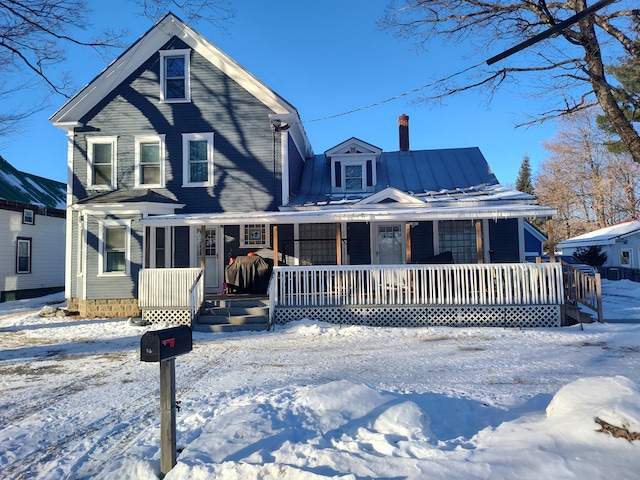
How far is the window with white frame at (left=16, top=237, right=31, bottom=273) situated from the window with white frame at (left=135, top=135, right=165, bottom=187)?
8.13 metres

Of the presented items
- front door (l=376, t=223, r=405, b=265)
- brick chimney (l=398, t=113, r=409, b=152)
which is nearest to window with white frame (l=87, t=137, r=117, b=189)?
front door (l=376, t=223, r=405, b=265)

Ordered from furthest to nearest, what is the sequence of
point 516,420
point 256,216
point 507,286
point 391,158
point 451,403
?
point 391,158 → point 256,216 → point 507,286 → point 451,403 → point 516,420

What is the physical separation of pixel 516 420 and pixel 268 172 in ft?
34.4

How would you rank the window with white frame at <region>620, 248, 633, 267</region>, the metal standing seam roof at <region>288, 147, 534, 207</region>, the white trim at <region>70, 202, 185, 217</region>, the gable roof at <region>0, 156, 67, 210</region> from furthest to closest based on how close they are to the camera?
the window with white frame at <region>620, 248, 633, 267</region>, the gable roof at <region>0, 156, 67, 210</region>, the metal standing seam roof at <region>288, 147, 534, 207</region>, the white trim at <region>70, 202, 185, 217</region>

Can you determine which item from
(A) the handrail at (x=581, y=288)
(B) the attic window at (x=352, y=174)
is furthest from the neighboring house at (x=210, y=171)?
(A) the handrail at (x=581, y=288)

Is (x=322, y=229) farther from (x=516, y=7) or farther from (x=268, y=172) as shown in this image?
(x=516, y=7)

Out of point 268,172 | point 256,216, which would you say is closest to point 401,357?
point 256,216

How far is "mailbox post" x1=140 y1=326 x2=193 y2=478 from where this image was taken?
2955 millimetres

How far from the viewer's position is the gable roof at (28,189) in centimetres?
1741

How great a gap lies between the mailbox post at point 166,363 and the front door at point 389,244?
415 inches

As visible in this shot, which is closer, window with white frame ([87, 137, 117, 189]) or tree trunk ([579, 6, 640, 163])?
tree trunk ([579, 6, 640, 163])

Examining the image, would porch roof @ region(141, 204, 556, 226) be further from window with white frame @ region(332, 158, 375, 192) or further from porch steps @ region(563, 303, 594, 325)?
window with white frame @ region(332, 158, 375, 192)

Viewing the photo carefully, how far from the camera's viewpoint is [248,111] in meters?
13.1

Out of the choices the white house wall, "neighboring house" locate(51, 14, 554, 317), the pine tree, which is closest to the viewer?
Answer: "neighboring house" locate(51, 14, 554, 317)
